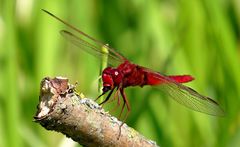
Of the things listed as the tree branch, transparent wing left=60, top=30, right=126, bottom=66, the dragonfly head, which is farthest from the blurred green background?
the tree branch

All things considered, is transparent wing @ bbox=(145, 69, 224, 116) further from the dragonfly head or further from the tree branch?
the tree branch

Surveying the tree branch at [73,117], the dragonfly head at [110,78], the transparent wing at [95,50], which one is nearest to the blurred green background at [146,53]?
the transparent wing at [95,50]

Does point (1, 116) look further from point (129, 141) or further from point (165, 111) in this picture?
point (129, 141)

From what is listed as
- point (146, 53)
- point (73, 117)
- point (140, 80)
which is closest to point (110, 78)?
point (140, 80)

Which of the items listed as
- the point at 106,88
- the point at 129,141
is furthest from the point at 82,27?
the point at 129,141

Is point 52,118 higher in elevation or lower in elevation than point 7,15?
lower

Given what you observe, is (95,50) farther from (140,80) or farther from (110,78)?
(110,78)

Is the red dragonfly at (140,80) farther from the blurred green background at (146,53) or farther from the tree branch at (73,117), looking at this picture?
the tree branch at (73,117)
